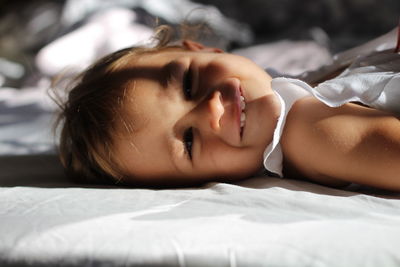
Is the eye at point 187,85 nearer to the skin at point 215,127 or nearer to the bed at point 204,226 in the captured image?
the skin at point 215,127

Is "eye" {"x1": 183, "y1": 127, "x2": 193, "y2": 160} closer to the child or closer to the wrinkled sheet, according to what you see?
the child

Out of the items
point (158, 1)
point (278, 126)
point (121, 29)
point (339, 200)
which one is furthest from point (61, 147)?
point (158, 1)

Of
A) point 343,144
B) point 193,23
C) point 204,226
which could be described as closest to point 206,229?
point 204,226

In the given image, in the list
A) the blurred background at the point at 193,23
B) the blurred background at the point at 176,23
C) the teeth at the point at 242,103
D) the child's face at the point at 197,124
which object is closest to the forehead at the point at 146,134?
the child's face at the point at 197,124

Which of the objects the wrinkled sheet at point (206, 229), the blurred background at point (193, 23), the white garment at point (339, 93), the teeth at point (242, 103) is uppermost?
the white garment at point (339, 93)

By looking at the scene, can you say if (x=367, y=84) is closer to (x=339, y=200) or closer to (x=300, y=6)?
(x=339, y=200)

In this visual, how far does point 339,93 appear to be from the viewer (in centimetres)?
78

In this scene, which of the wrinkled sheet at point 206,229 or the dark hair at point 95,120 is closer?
the wrinkled sheet at point 206,229

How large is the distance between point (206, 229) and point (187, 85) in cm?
36

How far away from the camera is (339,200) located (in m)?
0.67

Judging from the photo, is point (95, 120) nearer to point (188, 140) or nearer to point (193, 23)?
point (188, 140)

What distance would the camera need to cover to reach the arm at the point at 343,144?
70 cm

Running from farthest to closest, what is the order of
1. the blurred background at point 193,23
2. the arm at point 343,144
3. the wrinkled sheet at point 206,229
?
1. the blurred background at point 193,23
2. the arm at point 343,144
3. the wrinkled sheet at point 206,229

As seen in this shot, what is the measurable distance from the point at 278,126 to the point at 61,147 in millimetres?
419
